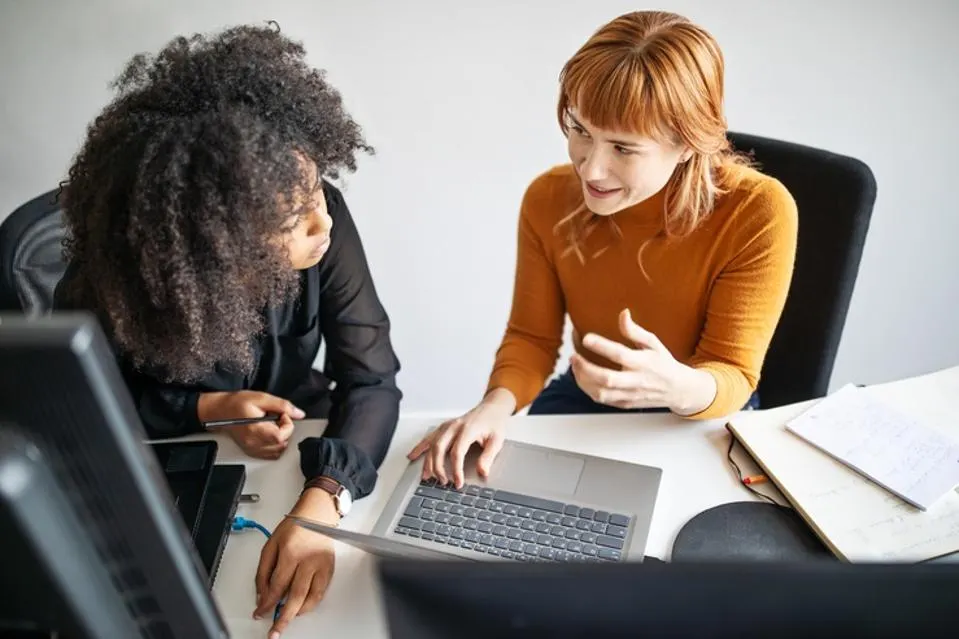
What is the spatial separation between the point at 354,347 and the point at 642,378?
18.0 inches

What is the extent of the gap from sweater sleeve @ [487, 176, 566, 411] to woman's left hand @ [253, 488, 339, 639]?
422 millimetres

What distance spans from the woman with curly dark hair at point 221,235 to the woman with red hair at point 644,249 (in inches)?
7.3

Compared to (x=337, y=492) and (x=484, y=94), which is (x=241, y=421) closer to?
(x=337, y=492)

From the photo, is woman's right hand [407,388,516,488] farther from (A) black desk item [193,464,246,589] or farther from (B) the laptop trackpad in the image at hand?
(A) black desk item [193,464,246,589]

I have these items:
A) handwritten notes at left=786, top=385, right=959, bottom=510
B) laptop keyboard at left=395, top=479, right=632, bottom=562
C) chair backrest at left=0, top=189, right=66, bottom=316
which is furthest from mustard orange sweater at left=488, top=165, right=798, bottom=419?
chair backrest at left=0, top=189, right=66, bottom=316

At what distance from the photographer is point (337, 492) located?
0.99 m

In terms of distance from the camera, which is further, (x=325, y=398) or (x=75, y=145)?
(x=75, y=145)

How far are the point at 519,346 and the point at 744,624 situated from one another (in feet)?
3.16

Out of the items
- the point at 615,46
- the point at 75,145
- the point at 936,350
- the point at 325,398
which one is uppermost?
the point at 615,46

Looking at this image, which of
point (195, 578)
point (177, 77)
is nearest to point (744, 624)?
point (195, 578)

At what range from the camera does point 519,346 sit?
4.27 ft

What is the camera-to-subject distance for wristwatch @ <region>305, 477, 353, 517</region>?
979 millimetres

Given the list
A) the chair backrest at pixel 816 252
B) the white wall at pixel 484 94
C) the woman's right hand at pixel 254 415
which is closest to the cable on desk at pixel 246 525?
the woman's right hand at pixel 254 415

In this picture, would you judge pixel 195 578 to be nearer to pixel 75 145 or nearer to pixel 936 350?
pixel 75 145
